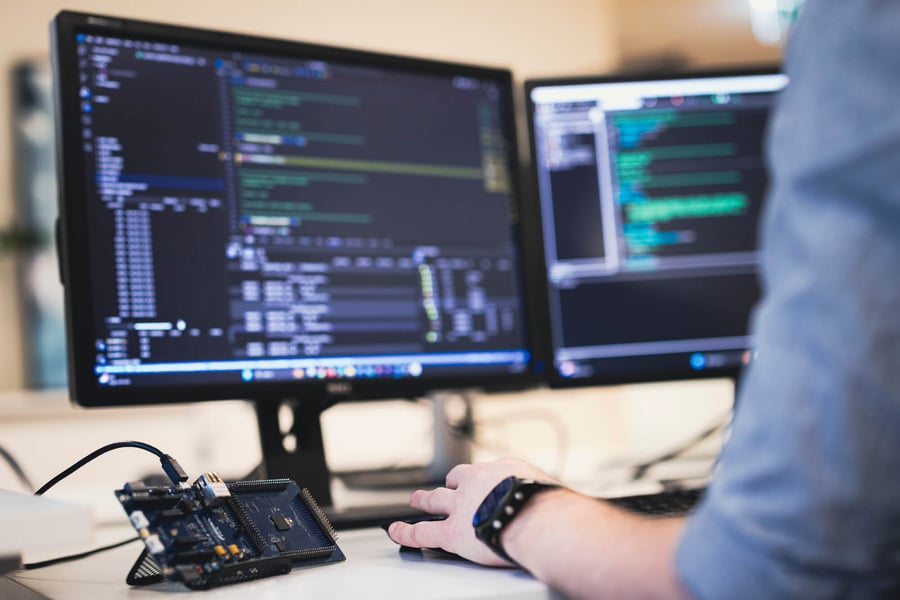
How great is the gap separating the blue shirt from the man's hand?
238mm

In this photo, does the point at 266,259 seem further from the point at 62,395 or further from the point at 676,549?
the point at 62,395

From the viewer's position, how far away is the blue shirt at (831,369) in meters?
0.46

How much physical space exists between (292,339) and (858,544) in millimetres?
735

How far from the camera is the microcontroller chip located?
0.76m

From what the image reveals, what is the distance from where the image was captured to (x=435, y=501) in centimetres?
78

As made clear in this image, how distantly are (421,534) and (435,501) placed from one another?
0.03 meters

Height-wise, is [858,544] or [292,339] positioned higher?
[292,339]

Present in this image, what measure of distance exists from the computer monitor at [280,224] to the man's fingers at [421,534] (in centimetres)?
32

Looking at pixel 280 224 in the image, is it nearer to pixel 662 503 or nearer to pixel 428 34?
pixel 662 503

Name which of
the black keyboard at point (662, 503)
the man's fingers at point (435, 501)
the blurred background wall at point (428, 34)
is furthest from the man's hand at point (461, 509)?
the blurred background wall at point (428, 34)

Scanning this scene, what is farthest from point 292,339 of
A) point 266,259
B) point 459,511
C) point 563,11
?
point 563,11

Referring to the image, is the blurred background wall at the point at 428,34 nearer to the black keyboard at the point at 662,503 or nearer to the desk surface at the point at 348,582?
the black keyboard at the point at 662,503

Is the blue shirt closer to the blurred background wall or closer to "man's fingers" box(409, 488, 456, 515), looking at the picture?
"man's fingers" box(409, 488, 456, 515)

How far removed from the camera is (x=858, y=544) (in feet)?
1.52
